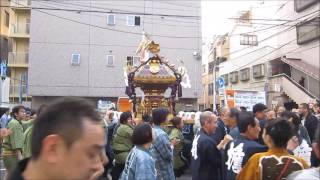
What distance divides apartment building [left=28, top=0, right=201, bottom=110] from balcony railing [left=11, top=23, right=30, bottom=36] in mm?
4771

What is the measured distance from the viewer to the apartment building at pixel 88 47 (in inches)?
1079

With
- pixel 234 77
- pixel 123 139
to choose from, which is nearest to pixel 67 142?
pixel 123 139

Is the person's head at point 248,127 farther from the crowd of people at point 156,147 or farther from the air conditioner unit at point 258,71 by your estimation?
the air conditioner unit at point 258,71

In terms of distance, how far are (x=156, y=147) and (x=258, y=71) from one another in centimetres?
2563

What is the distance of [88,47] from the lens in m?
27.7

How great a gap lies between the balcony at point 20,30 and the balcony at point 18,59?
1.40 meters

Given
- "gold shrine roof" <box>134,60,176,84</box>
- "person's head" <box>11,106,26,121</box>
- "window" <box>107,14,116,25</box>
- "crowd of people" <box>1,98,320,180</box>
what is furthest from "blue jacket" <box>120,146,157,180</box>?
"window" <box>107,14,116,25</box>

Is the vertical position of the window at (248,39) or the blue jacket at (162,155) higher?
the window at (248,39)

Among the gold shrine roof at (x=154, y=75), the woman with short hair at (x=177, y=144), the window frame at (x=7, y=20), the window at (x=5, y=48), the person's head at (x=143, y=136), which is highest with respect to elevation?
the window frame at (x=7, y=20)

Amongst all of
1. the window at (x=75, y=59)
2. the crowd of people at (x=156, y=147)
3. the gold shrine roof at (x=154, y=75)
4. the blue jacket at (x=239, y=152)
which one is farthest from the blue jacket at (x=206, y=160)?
the window at (x=75, y=59)

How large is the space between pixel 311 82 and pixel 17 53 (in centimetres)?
2192

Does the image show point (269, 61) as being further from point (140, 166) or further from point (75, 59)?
point (140, 166)

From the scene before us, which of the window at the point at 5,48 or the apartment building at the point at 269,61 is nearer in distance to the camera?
the apartment building at the point at 269,61

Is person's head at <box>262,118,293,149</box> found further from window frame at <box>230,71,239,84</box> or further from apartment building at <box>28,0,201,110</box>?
window frame at <box>230,71,239,84</box>
